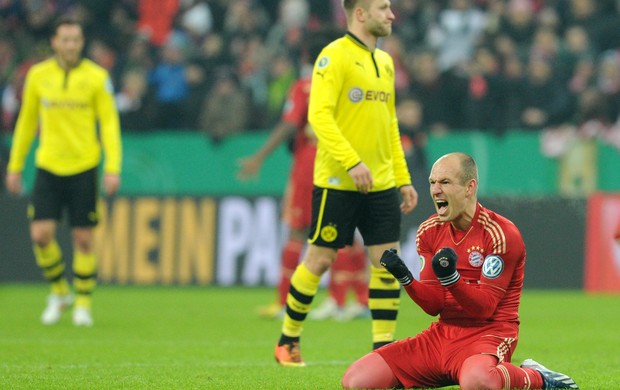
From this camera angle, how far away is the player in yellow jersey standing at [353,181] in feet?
25.8

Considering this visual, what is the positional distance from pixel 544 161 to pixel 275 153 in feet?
11.5

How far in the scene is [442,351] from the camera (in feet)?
20.7

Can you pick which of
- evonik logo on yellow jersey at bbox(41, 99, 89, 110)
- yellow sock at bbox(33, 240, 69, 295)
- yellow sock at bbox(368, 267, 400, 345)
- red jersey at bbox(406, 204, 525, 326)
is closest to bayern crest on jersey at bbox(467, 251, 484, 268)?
red jersey at bbox(406, 204, 525, 326)

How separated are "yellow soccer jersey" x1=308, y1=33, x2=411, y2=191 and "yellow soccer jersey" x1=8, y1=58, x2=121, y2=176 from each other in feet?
11.8

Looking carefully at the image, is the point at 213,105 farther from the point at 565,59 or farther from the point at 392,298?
the point at 392,298

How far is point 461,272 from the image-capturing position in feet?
20.6

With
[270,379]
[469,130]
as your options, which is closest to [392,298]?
[270,379]

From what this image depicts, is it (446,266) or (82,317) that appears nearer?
(446,266)

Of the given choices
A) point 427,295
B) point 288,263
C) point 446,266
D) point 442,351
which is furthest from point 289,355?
point 288,263

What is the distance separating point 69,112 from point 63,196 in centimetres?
75

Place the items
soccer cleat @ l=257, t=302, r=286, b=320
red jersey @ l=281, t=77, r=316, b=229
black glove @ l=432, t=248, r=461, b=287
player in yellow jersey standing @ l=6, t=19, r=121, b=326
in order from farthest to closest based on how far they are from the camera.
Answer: soccer cleat @ l=257, t=302, r=286, b=320 → red jersey @ l=281, t=77, r=316, b=229 → player in yellow jersey standing @ l=6, t=19, r=121, b=326 → black glove @ l=432, t=248, r=461, b=287

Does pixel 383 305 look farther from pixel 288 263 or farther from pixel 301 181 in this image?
pixel 301 181

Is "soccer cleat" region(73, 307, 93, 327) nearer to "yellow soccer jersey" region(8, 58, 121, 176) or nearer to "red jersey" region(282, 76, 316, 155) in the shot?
"yellow soccer jersey" region(8, 58, 121, 176)

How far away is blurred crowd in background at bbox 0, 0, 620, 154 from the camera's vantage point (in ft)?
56.2
